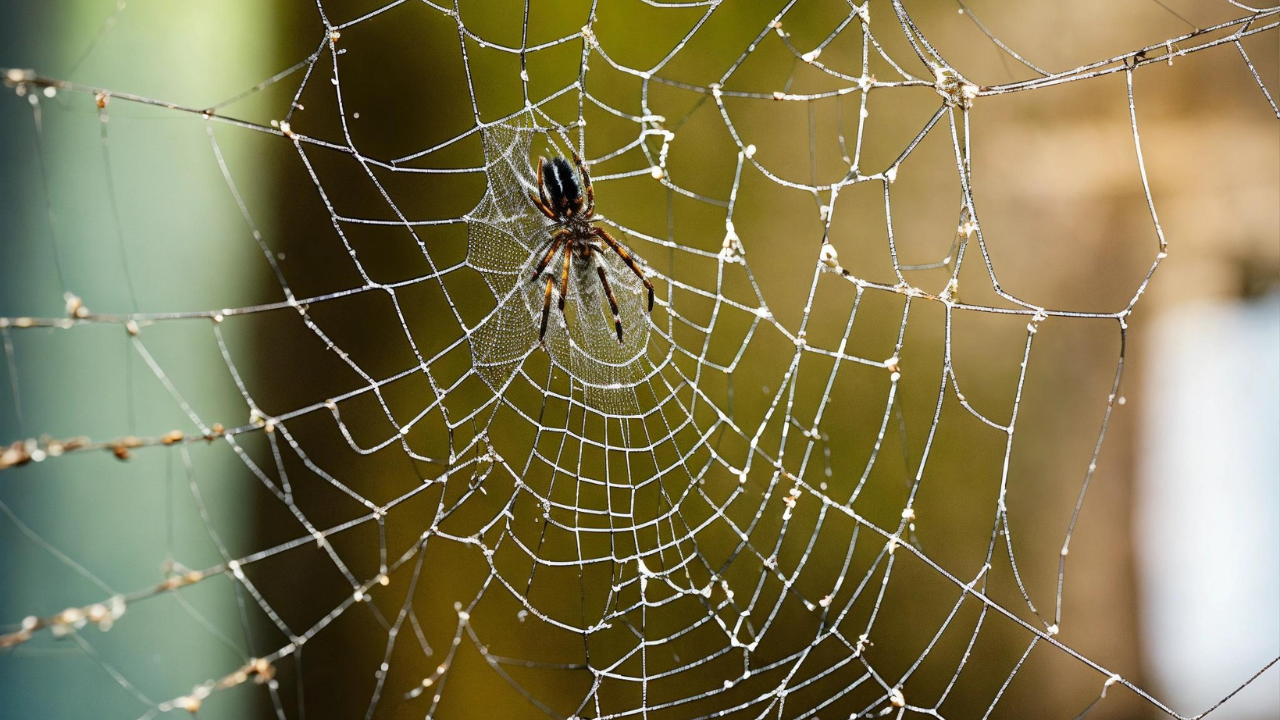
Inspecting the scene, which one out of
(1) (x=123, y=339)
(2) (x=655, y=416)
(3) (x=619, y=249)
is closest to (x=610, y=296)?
(3) (x=619, y=249)

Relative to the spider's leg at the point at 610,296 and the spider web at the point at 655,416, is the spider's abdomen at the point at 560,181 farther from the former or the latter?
the spider web at the point at 655,416

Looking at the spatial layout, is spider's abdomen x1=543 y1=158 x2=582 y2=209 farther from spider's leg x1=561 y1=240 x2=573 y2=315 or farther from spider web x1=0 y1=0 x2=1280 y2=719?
spider web x1=0 y1=0 x2=1280 y2=719

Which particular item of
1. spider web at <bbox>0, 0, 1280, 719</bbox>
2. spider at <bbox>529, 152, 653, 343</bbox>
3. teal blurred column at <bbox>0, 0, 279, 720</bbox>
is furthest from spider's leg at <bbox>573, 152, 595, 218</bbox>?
teal blurred column at <bbox>0, 0, 279, 720</bbox>

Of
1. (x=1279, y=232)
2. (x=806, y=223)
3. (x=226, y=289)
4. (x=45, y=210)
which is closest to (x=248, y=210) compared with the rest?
(x=226, y=289)

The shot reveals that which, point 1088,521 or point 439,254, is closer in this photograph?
point 439,254

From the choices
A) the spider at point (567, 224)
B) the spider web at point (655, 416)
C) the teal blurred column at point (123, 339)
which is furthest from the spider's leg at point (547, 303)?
the teal blurred column at point (123, 339)

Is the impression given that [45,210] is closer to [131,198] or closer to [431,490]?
[131,198]
